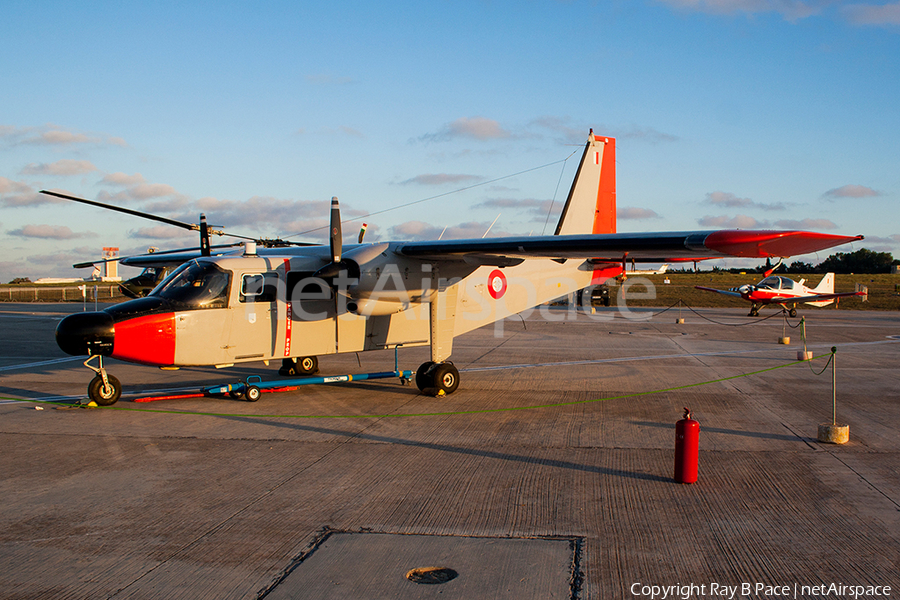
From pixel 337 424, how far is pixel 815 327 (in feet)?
85.5

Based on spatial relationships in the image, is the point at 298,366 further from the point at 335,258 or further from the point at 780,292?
the point at 780,292

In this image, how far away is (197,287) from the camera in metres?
11.1

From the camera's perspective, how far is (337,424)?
9805mm

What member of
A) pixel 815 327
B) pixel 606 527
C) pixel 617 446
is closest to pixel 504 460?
pixel 617 446

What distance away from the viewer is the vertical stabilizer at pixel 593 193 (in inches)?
611

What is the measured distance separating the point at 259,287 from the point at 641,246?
269 inches

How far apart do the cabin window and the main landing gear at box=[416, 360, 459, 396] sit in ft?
10.6

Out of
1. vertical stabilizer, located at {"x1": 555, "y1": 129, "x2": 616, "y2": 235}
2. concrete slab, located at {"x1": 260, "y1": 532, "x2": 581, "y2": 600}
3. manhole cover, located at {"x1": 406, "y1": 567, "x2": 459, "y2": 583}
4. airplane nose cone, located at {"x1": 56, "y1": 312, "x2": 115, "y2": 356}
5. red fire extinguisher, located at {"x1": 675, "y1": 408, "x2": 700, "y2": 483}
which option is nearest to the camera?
concrete slab, located at {"x1": 260, "y1": 532, "x2": 581, "y2": 600}

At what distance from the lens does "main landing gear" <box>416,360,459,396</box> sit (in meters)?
12.4

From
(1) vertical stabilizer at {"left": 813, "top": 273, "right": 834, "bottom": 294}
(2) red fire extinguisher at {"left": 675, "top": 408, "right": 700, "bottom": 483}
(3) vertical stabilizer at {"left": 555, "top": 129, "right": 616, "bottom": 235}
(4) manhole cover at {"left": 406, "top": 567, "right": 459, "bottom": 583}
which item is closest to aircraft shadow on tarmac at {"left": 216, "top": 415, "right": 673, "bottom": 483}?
(2) red fire extinguisher at {"left": 675, "top": 408, "right": 700, "bottom": 483}

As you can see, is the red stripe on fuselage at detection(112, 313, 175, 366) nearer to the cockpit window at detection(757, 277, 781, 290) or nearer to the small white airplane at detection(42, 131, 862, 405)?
the small white airplane at detection(42, 131, 862, 405)

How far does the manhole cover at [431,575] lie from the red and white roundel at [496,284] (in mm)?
9691

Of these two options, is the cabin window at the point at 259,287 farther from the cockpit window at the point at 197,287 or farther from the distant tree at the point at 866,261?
the distant tree at the point at 866,261

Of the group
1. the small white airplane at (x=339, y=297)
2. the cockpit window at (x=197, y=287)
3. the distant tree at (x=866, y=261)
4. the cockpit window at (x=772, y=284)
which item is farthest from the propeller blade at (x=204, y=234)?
the distant tree at (x=866, y=261)
